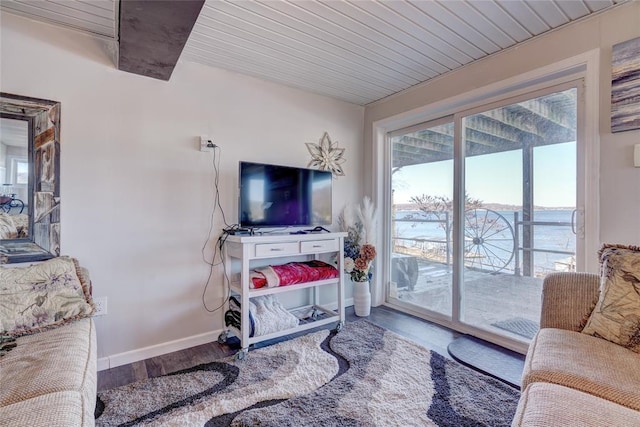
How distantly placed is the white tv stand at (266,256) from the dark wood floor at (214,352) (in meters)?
0.20

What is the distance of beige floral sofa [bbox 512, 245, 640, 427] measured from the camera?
35.1 inches

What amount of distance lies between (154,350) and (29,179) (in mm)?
1378

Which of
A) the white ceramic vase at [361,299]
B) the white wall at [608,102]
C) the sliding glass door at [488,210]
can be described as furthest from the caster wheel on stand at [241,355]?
the white wall at [608,102]

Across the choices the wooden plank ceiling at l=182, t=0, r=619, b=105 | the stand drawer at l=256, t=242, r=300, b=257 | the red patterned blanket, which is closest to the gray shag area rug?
the red patterned blanket

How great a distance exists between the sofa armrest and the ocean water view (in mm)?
693

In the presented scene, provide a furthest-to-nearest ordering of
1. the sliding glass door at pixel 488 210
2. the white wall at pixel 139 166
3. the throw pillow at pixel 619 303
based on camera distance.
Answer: the sliding glass door at pixel 488 210, the white wall at pixel 139 166, the throw pillow at pixel 619 303

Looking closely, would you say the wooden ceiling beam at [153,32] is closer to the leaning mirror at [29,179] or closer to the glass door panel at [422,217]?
the leaning mirror at [29,179]

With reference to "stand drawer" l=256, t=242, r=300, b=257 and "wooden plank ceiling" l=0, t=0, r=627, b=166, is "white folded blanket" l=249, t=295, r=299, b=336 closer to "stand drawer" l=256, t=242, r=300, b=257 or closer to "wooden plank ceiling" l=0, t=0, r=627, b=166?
"stand drawer" l=256, t=242, r=300, b=257

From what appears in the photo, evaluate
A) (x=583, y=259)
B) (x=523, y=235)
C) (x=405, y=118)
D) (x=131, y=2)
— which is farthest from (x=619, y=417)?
(x=405, y=118)

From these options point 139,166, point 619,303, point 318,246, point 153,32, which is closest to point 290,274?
point 318,246

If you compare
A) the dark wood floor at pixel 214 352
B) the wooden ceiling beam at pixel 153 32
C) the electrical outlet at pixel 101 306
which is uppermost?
the wooden ceiling beam at pixel 153 32

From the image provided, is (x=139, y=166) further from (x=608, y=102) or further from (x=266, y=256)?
(x=608, y=102)

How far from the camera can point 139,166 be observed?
2156 mm

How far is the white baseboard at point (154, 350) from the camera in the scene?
6.69 ft
